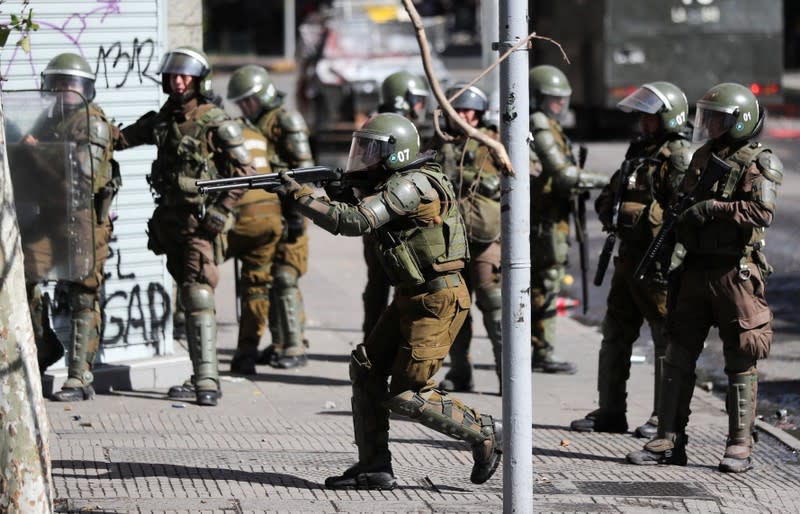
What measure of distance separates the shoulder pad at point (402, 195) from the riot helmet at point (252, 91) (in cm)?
333

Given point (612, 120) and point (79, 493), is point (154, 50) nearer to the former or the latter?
point (79, 493)

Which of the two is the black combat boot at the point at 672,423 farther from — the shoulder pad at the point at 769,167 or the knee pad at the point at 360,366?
the knee pad at the point at 360,366

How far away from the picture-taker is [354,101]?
67.4 ft

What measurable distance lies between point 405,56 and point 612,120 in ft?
14.6

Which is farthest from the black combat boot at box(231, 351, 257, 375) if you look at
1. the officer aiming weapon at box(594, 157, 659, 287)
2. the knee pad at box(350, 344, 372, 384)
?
the knee pad at box(350, 344, 372, 384)

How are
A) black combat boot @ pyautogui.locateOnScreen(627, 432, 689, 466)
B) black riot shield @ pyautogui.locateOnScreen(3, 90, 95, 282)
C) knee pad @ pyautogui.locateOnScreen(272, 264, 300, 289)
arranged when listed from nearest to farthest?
black combat boot @ pyautogui.locateOnScreen(627, 432, 689, 466)
black riot shield @ pyautogui.locateOnScreen(3, 90, 95, 282)
knee pad @ pyautogui.locateOnScreen(272, 264, 300, 289)

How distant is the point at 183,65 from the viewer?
782cm

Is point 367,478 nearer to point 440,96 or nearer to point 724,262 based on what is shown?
point 724,262

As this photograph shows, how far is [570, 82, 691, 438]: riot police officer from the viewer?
720 centimetres

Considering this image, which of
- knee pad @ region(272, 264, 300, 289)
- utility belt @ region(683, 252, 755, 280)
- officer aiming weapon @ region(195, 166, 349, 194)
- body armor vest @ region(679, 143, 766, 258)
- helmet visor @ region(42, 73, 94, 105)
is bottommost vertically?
knee pad @ region(272, 264, 300, 289)

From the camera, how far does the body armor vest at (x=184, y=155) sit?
782 centimetres

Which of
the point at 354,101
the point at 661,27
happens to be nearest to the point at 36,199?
the point at 354,101

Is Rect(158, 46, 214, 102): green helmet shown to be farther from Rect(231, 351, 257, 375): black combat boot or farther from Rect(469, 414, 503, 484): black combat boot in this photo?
Rect(469, 414, 503, 484): black combat boot

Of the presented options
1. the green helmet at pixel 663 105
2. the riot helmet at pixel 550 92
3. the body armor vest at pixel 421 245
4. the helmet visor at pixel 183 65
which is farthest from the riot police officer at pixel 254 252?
the body armor vest at pixel 421 245
